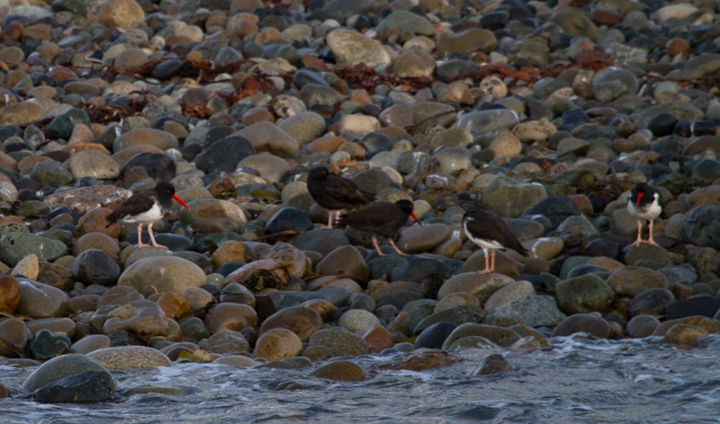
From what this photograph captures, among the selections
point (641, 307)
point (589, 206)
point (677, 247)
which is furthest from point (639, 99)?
point (641, 307)

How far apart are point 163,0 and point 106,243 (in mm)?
13703

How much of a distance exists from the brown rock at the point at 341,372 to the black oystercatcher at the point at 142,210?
126 inches

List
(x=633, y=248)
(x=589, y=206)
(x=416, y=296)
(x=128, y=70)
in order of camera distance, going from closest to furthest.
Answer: (x=416, y=296), (x=633, y=248), (x=589, y=206), (x=128, y=70)

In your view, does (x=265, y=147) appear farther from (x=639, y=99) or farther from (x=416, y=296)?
(x=639, y=99)

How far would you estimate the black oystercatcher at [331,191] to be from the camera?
8.41 metres

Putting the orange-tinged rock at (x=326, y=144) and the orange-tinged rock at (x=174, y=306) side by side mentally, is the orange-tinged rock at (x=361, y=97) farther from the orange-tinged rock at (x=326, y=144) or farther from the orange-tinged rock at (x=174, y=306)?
the orange-tinged rock at (x=174, y=306)

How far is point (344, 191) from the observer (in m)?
8.42

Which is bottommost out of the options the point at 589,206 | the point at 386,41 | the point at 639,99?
the point at 589,206

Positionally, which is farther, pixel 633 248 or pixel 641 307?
pixel 633 248

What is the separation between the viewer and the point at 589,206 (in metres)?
8.69

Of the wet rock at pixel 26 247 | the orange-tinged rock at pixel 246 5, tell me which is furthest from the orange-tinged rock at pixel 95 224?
the orange-tinged rock at pixel 246 5

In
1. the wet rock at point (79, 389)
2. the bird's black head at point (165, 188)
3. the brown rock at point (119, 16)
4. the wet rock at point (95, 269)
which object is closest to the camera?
the wet rock at point (79, 389)

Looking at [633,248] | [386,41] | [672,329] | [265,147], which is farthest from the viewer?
[386,41]

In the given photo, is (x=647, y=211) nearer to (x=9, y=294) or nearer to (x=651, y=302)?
(x=651, y=302)
